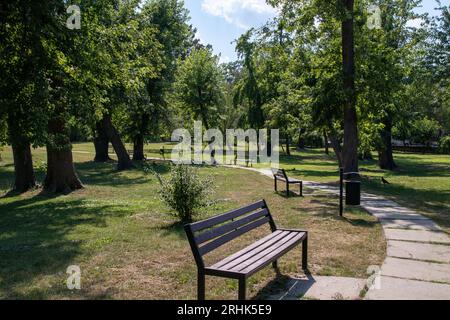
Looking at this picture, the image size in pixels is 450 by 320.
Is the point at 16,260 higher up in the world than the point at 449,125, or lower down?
lower down

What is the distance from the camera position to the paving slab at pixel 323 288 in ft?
14.8

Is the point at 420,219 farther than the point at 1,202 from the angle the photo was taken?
No

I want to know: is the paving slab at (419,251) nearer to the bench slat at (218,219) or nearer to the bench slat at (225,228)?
the bench slat at (225,228)

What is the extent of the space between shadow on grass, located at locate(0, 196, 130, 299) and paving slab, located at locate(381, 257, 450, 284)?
402 cm

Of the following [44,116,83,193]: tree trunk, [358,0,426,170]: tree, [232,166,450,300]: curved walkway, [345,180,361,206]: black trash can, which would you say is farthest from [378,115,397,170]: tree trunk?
[44,116,83,193]: tree trunk

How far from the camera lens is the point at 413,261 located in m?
5.74

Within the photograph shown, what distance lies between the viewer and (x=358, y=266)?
5.61m

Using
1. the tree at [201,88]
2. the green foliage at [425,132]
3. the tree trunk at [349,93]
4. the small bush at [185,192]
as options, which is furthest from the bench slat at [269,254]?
the green foliage at [425,132]

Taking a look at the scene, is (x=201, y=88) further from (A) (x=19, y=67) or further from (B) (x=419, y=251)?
(B) (x=419, y=251)

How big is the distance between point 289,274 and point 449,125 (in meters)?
48.1

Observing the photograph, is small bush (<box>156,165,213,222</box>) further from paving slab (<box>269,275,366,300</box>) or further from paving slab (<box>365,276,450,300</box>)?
paving slab (<box>365,276,450,300</box>)

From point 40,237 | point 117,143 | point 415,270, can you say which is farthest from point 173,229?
point 117,143
